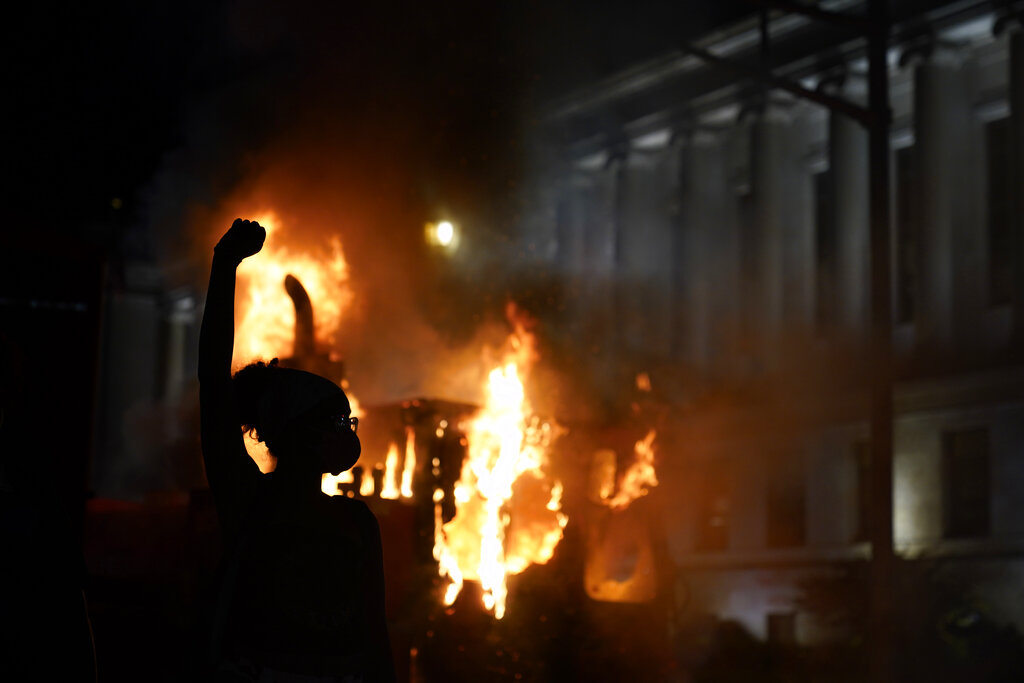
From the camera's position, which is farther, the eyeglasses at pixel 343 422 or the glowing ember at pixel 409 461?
the glowing ember at pixel 409 461

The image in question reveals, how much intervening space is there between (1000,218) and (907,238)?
1.77 metres

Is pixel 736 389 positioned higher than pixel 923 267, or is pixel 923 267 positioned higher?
pixel 923 267

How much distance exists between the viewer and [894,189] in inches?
928

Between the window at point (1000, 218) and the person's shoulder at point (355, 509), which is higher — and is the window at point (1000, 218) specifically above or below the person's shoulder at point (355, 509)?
above

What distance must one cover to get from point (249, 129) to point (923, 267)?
12142 mm

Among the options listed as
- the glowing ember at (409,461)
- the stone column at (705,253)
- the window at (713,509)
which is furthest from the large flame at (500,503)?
the stone column at (705,253)

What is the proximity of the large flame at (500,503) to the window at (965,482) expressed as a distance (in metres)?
9.77

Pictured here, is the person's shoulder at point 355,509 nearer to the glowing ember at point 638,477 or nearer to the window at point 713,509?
the glowing ember at point 638,477


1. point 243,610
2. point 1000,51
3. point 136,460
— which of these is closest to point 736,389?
point 1000,51

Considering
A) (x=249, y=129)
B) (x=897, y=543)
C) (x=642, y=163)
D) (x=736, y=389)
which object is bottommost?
(x=897, y=543)

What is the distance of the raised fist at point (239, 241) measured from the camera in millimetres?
3135

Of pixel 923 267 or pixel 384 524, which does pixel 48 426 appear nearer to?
pixel 384 524

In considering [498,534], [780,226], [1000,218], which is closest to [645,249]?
[780,226]

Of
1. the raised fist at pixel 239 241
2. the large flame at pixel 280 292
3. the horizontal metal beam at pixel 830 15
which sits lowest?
the raised fist at pixel 239 241
